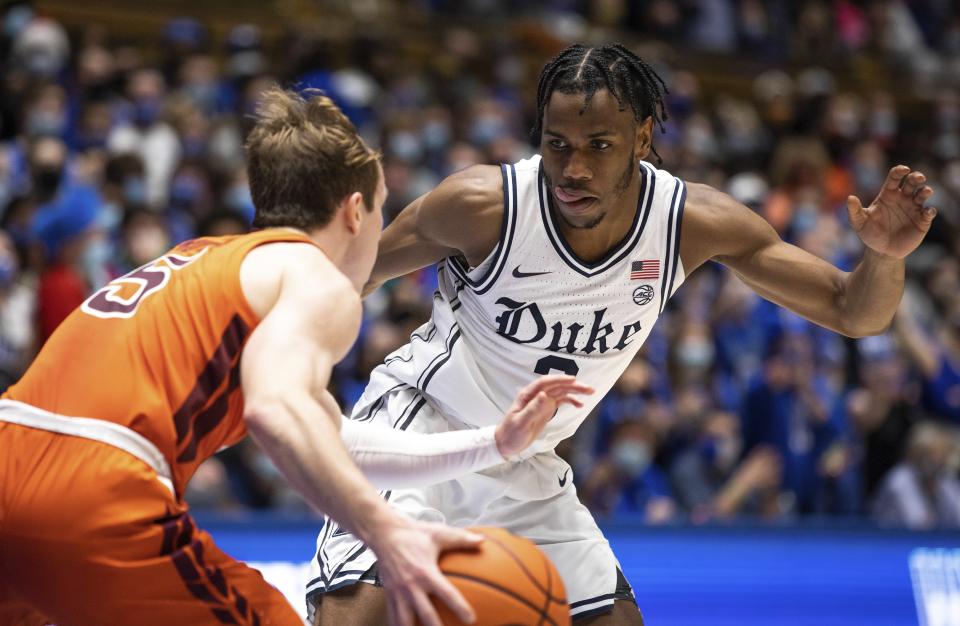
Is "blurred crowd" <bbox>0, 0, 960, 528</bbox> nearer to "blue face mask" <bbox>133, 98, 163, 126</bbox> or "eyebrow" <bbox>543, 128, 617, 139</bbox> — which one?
"blue face mask" <bbox>133, 98, 163, 126</bbox>

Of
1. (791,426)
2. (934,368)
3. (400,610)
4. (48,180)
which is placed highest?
(48,180)

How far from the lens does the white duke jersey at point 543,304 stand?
3895 millimetres

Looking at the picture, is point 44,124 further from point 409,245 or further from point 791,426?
point 791,426

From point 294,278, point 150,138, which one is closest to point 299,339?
point 294,278

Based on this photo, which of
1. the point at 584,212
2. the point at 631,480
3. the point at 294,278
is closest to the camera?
the point at 294,278

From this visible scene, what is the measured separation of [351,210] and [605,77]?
1.12 m

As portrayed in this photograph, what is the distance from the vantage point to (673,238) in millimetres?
3930

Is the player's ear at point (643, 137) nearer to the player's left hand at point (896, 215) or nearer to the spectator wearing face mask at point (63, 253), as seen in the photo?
the player's left hand at point (896, 215)

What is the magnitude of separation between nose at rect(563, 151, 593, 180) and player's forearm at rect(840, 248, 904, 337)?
0.88 meters

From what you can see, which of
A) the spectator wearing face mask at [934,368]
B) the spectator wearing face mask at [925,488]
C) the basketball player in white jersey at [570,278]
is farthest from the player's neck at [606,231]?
the spectator wearing face mask at [934,368]

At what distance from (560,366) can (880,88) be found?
1237 centimetres

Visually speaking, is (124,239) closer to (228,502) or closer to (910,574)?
(228,502)

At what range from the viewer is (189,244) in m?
2.94

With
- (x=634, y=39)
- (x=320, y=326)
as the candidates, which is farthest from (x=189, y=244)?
(x=634, y=39)
